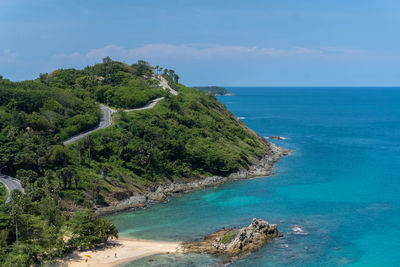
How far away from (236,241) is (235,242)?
23 centimetres

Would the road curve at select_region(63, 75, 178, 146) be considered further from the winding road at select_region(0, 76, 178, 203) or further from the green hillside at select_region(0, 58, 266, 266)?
the green hillside at select_region(0, 58, 266, 266)

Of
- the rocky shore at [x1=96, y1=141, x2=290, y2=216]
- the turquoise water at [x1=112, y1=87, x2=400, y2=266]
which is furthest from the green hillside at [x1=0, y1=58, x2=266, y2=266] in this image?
the turquoise water at [x1=112, y1=87, x2=400, y2=266]

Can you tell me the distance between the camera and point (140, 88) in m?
142

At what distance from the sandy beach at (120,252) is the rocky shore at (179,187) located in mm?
15424

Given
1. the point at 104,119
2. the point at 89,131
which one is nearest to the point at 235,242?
the point at 89,131

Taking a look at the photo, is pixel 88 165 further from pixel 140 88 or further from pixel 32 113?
pixel 140 88

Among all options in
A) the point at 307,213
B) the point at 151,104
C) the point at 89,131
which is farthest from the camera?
the point at 151,104

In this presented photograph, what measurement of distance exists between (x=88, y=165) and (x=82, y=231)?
3035 centimetres

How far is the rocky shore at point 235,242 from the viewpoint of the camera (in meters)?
58.9

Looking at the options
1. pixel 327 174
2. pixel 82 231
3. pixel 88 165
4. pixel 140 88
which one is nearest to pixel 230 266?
pixel 82 231

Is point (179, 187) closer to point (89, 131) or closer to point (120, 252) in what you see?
point (89, 131)

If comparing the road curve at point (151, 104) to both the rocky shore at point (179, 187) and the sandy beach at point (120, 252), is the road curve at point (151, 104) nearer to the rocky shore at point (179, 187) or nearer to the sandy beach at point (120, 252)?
the rocky shore at point (179, 187)

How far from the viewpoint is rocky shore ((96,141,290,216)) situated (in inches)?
3135

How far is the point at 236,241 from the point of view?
59875mm
